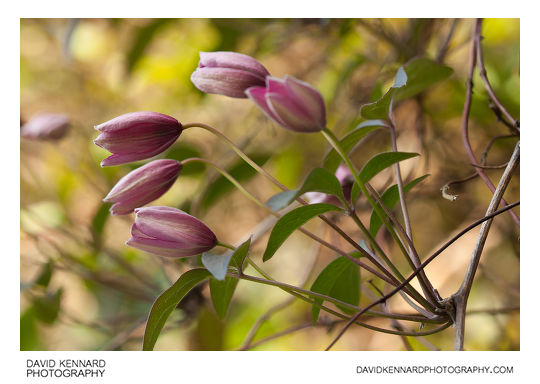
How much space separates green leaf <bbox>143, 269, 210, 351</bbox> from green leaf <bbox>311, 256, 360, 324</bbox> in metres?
0.10

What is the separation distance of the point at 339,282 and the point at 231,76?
0.20m

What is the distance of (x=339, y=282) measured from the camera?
0.44 meters

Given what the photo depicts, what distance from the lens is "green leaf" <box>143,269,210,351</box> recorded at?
0.35 meters

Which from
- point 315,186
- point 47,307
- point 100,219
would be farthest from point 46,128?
point 315,186

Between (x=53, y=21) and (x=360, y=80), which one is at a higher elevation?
(x=53, y=21)

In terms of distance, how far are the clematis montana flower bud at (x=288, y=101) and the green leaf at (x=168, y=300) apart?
0.38ft

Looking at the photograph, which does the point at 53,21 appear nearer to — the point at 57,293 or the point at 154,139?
the point at 57,293

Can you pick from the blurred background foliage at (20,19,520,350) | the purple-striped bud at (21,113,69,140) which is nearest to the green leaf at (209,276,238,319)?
the blurred background foliage at (20,19,520,350)

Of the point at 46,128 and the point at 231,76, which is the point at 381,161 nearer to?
the point at 231,76

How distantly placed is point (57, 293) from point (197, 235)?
43cm

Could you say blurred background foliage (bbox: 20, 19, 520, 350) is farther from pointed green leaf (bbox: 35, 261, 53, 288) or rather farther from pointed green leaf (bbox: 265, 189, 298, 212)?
pointed green leaf (bbox: 265, 189, 298, 212)

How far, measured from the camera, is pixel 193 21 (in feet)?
3.51
